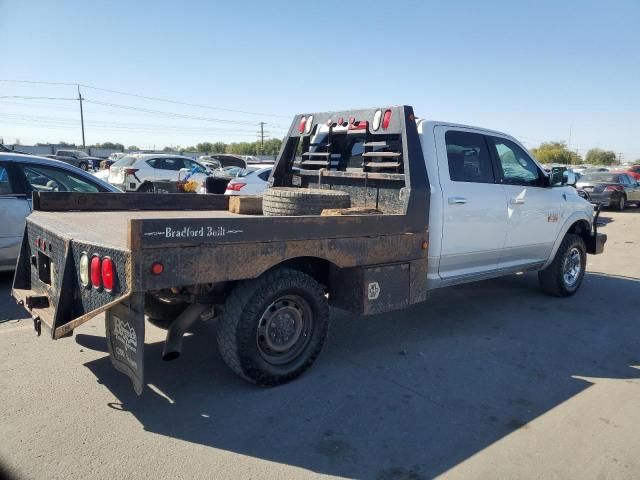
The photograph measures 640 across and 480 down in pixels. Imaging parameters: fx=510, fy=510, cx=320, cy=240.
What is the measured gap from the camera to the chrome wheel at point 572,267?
686 centimetres

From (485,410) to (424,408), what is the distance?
0.44m

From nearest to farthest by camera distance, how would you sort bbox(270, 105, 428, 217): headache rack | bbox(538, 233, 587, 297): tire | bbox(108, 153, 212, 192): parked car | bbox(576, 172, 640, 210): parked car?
bbox(270, 105, 428, 217): headache rack, bbox(538, 233, 587, 297): tire, bbox(108, 153, 212, 192): parked car, bbox(576, 172, 640, 210): parked car

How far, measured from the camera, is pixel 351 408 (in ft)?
11.8

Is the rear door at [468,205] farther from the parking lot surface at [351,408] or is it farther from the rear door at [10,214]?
the rear door at [10,214]

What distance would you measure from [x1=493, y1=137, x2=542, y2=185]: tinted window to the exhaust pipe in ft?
12.2

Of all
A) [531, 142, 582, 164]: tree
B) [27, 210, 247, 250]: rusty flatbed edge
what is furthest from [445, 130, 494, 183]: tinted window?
[531, 142, 582, 164]: tree

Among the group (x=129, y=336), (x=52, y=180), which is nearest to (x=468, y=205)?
(x=129, y=336)

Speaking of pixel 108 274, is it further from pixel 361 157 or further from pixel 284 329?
pixel 361 157

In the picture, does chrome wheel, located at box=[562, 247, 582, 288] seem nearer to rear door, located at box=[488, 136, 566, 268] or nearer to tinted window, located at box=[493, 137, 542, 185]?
rear door, located at box=[488, 136, 566, 268]

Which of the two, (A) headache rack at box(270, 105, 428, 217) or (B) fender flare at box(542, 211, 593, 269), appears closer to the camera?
(A) headache rack at box(270, 105, 428, 217)

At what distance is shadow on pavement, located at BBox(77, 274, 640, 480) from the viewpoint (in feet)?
10.2

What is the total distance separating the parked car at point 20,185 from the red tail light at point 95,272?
147 inches

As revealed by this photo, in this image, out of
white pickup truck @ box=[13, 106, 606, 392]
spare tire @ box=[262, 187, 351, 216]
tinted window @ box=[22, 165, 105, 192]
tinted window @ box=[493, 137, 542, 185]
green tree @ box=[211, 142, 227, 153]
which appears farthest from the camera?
green tree @ box=[211, 142, 227, 153]

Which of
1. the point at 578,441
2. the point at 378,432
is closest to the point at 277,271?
the point at 378,432
